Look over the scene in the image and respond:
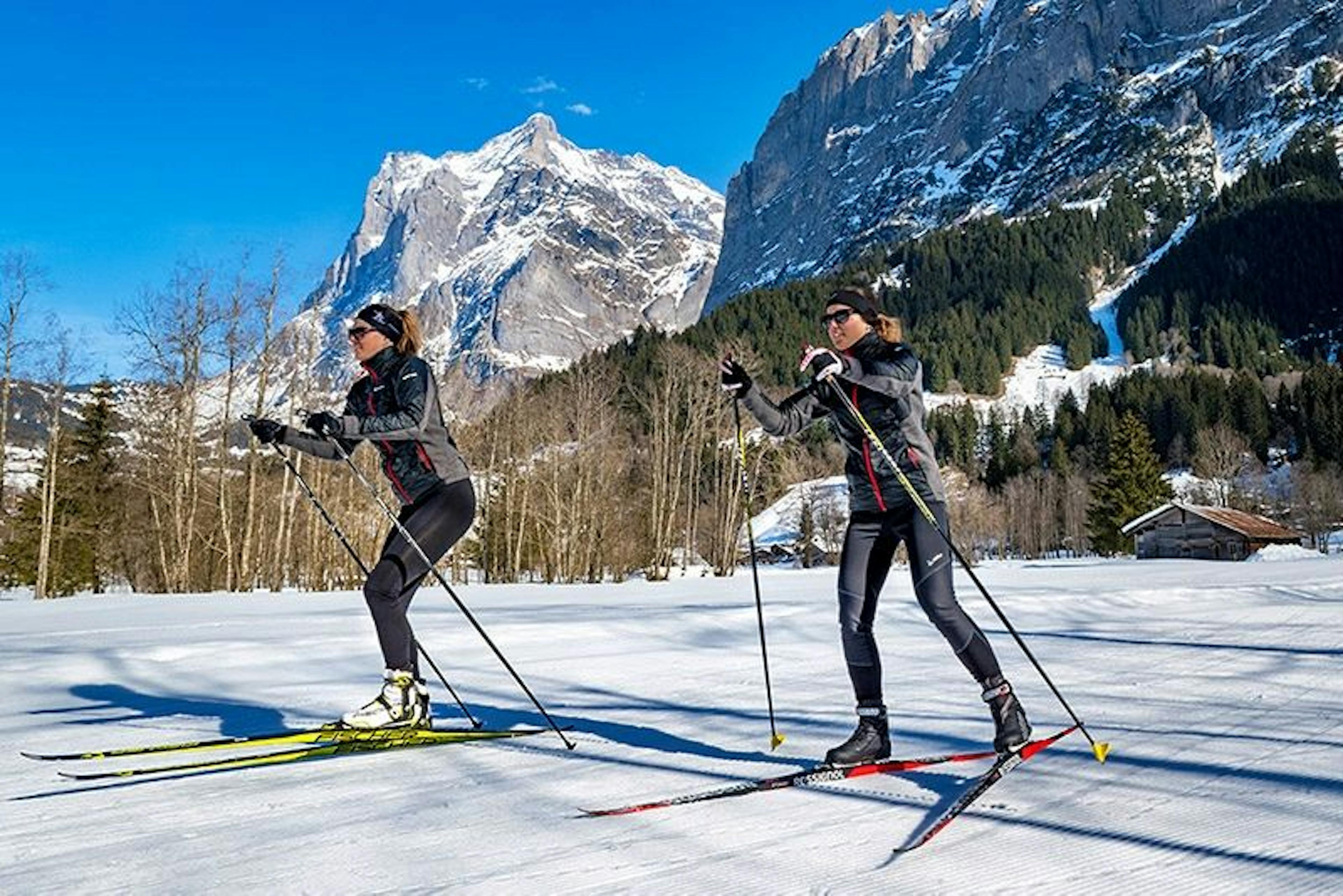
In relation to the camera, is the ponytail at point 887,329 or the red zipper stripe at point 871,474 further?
the ponytail at point 887,329

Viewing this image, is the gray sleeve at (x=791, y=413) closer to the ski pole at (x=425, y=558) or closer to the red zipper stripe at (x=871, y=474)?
the red zipper stripe at (x=871, y=474)

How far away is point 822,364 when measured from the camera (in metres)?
3.88

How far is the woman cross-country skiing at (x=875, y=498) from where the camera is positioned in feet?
12.8

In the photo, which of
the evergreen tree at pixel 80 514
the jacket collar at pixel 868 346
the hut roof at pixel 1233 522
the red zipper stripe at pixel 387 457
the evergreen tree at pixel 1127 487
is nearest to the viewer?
the jacket collar at pixel 868 346

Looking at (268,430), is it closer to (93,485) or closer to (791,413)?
(791,413)

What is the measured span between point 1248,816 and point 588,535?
3682cm

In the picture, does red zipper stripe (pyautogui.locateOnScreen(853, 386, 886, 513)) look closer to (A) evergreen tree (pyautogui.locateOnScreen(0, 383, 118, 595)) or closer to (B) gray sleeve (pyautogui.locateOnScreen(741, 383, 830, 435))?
(B) gray sleeve (pyautogui.locateOnScreen(741, 383, 830, 435))

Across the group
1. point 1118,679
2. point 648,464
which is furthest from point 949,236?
point 1118,679

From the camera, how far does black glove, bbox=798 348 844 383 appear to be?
12.5 feet

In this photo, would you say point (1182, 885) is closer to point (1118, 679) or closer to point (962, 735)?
point (962, 735)

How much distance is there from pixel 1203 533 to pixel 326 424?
224ft

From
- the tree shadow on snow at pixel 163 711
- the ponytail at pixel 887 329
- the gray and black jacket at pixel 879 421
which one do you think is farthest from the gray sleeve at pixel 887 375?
the tree shadow on snow at pixel 163 711

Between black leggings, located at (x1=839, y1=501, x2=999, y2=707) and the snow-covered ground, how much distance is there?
48 cm

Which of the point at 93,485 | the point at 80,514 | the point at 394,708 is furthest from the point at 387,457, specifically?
the point at 93,485
